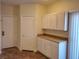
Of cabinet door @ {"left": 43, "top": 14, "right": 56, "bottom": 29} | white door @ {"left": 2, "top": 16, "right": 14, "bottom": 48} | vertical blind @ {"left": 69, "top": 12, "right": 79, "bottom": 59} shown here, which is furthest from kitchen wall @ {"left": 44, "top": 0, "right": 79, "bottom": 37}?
white door @ {"left": 2, "top": 16, "right": 14, "bottom": 48}

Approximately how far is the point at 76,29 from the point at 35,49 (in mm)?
2917

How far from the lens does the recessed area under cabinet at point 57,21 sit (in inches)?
172

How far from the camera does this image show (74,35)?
13.6 feet

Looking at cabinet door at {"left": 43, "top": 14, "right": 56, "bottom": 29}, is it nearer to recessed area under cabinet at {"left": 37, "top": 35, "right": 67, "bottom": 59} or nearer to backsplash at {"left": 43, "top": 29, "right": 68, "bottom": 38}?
backsplash at {"left": 43, "top": 29, "right": 68, "bottom": 38}

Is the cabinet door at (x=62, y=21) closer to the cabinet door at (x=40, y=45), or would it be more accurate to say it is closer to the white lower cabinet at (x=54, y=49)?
the white lower cabinet at (x=54, y=49)

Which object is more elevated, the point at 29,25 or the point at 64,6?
the point at 64,6

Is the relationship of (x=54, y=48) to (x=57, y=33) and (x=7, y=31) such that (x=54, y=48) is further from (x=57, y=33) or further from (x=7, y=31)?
(x=7, y=31)

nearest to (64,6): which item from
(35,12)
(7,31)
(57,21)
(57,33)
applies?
(57,21)

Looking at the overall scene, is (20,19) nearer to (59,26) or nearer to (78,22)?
(59,26)

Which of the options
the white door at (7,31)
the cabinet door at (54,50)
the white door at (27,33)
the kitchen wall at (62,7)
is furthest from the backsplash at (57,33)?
the white door at (7,31)

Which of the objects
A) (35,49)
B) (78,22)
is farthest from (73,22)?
(35,49)

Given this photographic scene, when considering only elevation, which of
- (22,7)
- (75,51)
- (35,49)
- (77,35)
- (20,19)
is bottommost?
(35,49)

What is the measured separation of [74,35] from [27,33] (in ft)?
9.87

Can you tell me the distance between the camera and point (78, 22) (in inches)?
156
